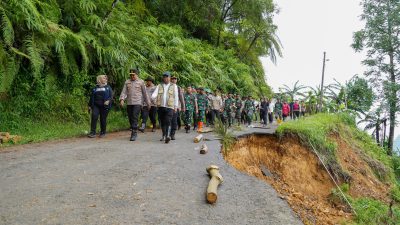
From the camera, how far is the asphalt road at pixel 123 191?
3.68 m

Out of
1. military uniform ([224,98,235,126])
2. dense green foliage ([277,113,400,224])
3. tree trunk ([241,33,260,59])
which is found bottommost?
dense green foliage ([277,113,400,224])

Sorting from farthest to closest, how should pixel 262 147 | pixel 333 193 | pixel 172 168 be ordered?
pixel 262 147
pixel 333 193
pixel 172 168

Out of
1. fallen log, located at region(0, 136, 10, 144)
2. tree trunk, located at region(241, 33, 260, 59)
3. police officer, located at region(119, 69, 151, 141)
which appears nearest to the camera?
fallen log, located at region(0, 136, 10, 144)

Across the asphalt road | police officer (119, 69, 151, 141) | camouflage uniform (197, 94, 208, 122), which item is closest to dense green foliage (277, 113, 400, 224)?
the asphalt road

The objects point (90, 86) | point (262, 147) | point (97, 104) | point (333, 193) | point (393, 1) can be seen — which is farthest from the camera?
point (393, 1)

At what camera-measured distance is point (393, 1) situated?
2414 centimetres

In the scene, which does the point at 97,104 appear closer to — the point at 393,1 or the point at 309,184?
the point at 309,184

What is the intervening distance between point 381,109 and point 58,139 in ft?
78.5

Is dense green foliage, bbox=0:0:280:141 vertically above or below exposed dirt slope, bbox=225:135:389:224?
above

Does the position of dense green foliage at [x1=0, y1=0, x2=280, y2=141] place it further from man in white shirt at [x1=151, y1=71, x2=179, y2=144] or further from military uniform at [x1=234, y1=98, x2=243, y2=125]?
man in white shirt at [x1=151, y1=71, x2=179, y2=144]

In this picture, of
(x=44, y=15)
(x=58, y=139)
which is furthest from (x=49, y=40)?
(x=58, y=139)

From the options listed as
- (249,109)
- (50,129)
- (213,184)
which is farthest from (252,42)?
(213,184)

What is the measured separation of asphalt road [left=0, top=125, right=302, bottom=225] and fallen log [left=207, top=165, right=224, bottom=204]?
0.29ft

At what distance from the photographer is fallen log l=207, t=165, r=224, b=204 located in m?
4.16
